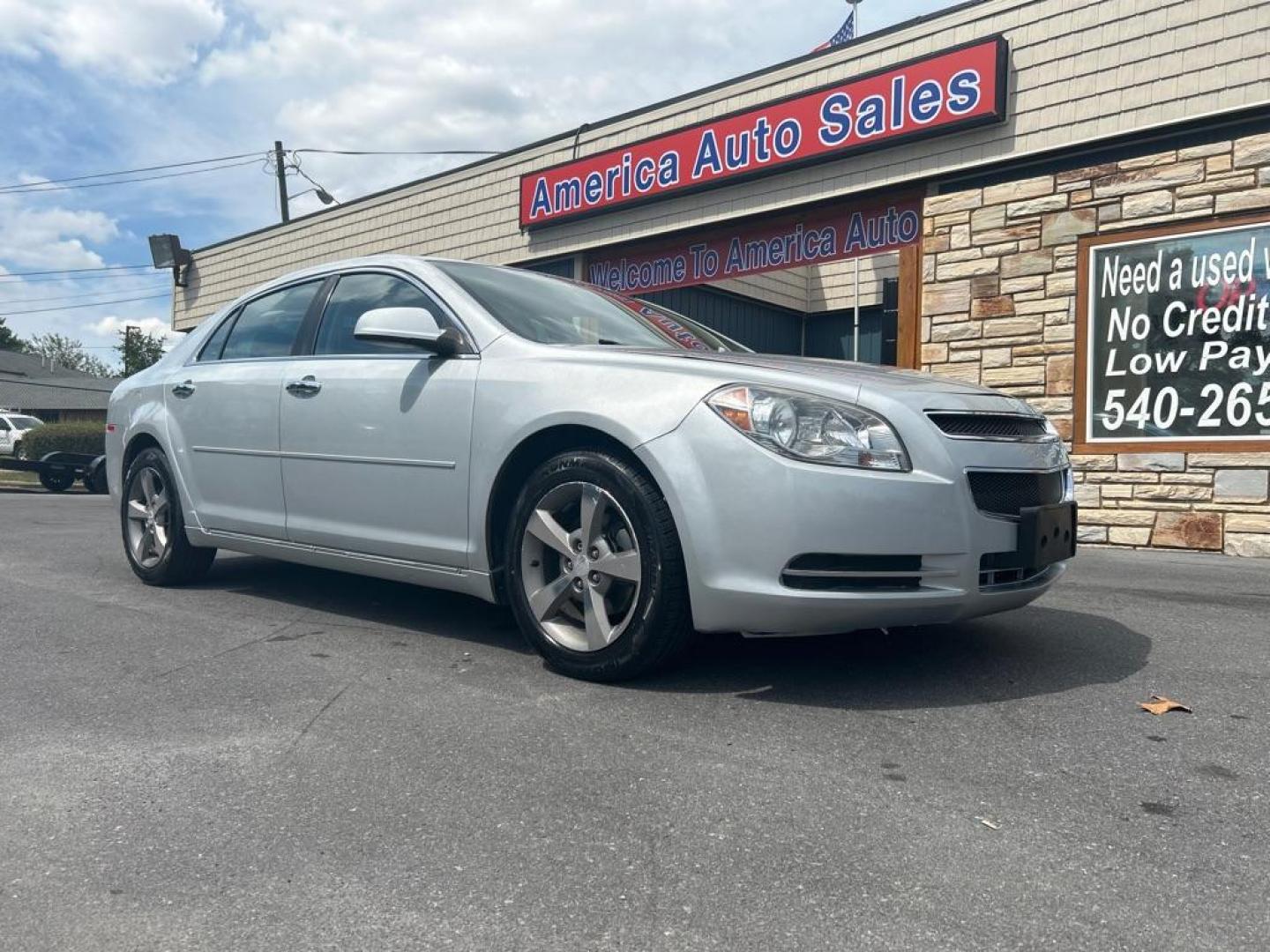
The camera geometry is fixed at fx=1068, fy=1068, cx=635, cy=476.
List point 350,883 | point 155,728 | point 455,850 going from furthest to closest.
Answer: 1. point 155,728
2. point 455,850
3. point 350,883

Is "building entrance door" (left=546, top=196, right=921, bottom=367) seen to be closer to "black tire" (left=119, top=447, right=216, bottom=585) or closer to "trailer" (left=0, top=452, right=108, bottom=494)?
"black tire" (left=119, top=447, right=216, bottom=585)

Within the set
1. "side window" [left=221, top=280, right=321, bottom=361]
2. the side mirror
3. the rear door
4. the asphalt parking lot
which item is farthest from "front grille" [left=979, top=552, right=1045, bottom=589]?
"side window" [left=221, top=280, right=321, bottom=361]

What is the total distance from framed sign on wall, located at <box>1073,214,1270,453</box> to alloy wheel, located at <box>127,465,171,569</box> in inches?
265

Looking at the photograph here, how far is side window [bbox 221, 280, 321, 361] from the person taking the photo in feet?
15.9

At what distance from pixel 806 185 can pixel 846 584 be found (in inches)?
317

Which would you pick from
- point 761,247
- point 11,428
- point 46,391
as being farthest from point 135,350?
point 761,247

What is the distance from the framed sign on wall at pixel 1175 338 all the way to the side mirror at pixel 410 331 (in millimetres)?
6263

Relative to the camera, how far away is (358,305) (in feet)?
15.1

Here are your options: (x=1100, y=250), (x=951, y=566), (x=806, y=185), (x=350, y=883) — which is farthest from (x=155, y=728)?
(x=806, y=185)

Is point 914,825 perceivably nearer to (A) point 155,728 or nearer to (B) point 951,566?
(B) point 951,566

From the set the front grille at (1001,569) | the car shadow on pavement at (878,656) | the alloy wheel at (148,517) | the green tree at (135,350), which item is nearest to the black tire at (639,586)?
the car shadow on pavement at (878,656)

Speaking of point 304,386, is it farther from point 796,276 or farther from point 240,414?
point 796,276

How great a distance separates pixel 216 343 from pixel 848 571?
3.68 metres

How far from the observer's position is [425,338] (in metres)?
3.87
